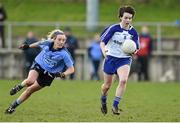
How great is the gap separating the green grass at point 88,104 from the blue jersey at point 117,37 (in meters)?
1.22

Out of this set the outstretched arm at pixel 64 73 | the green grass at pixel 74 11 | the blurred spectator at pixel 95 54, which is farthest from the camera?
the green grass at pixel 74 11

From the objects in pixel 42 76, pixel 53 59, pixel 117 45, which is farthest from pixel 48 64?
pixel 117 45

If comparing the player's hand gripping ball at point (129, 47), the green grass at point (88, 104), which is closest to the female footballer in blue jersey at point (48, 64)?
the green grass at point (88, 104)

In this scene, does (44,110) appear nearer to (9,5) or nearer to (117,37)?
(117,37)

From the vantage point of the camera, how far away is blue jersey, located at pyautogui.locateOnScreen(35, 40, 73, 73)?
1422cm

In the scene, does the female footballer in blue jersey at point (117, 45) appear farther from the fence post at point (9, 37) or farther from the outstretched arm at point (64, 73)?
the fence post at point (9, 37)

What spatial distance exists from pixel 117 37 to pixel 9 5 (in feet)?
70.4

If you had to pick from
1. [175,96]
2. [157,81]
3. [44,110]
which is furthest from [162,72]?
[44,110]

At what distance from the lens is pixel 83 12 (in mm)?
33750

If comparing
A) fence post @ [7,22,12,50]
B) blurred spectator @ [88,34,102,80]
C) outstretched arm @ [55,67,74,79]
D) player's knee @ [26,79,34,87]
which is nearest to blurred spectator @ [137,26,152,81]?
blurred spectator @ [88,34,102,80]

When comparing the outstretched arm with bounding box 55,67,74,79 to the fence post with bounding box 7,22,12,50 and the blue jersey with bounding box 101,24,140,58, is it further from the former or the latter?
A: the fence post with bounding box 7,22,12,50

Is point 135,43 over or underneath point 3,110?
over

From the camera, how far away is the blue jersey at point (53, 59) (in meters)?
14.2

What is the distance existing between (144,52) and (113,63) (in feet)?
42.7
